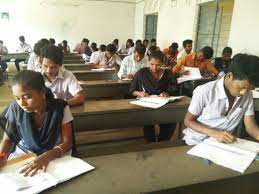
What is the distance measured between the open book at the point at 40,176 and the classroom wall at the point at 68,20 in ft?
32.7

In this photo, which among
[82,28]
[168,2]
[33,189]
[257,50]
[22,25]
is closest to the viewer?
[33,189]

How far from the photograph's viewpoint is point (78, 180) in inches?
41.7

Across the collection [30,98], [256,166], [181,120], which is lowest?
[181,120]

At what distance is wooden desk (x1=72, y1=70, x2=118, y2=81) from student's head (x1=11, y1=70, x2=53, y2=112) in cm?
283

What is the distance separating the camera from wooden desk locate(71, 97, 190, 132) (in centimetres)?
203

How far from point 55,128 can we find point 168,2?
712 cm

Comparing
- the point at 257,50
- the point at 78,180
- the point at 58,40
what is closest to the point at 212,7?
the point at 257,50

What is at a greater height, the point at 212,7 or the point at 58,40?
the point at 212,7

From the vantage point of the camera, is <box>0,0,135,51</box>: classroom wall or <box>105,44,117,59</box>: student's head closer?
<box>105,44,117,59</box>: student's head

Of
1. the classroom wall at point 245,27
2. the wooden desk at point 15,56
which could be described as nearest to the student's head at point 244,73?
the classroom wall at point 245,27

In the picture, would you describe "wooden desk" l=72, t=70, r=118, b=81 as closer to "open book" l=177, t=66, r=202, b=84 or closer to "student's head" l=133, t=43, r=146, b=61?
"student's head" l=133, t=43, r=146, b=61

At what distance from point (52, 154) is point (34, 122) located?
254 millimetres

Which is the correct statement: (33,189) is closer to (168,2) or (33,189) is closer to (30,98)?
(30,98)

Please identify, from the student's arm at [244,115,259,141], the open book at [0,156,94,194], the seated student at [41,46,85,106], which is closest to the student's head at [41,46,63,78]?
the seated student at [41,46,85,106]
